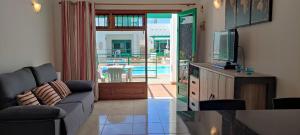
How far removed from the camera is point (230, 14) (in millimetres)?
4121

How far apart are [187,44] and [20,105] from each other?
12.4 feet

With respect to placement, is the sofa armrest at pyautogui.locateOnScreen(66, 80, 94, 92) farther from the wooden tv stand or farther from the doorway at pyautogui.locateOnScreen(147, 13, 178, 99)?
the doorway at pyautogui.locateOnScreen(147, 13, 178, 99)

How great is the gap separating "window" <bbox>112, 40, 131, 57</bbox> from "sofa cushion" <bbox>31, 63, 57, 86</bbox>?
6.22ft

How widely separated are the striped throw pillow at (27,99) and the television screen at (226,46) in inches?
107

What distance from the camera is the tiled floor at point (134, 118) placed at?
12.3 ft

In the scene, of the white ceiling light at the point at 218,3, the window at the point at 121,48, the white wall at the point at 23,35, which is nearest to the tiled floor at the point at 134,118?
the window at the point at 121,48

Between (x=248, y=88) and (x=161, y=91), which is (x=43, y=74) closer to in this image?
(x=248, y=88)

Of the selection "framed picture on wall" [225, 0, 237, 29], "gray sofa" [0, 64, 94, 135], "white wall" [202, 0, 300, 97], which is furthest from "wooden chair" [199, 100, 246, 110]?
"framed picture on wall" [225, 0, 237, 29]

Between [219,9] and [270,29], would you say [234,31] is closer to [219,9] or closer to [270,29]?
[270,29]

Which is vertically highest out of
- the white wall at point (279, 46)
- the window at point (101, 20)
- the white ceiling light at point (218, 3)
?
the white ceiling light at point (218, 3)

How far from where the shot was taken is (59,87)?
159 inches

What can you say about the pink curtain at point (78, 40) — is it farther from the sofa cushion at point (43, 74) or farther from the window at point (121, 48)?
the sofa cushion at point (43, 74)

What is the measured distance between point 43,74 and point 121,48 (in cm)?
242

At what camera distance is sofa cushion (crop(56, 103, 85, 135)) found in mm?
2994
